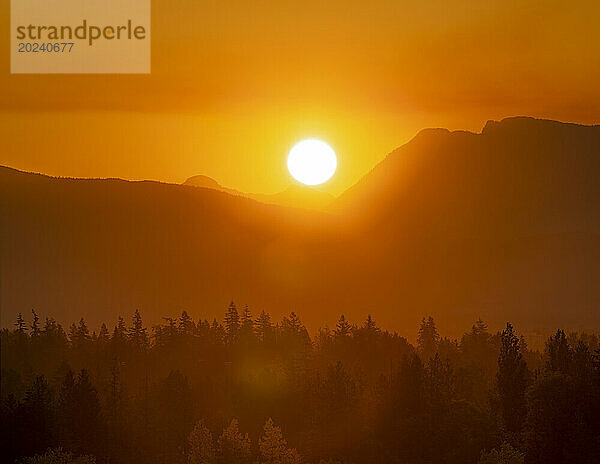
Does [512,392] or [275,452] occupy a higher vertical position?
[512,392]

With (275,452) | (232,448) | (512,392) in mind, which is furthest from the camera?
(512,392)

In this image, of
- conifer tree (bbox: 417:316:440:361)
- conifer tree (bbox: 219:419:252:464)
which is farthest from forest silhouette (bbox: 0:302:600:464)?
conifer tree (bbox: 417:316:440:361)

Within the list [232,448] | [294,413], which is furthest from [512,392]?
[232,448]

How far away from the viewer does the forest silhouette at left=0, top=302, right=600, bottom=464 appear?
3115 inches

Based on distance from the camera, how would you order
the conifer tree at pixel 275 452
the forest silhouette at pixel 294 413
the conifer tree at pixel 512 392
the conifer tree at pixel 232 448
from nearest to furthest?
the conifer tree at pixel 232 448 → the conifer tree at pixel 275 452 → the forest silhouette at pixel 294 413 → the conifer tree at pixel 512 392

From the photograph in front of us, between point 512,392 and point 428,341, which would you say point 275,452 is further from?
point 428,341

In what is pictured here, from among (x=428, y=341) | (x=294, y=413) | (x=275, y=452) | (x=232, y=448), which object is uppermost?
(x=428, y=341)

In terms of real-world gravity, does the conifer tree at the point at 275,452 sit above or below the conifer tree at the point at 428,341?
below

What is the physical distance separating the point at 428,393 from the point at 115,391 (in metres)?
37.9

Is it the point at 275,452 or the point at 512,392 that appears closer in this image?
the point at 275,452

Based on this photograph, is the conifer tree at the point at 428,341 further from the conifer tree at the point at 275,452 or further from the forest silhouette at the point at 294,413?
the conifer tree at the point at 275,452

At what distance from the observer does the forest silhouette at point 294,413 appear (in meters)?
79.1

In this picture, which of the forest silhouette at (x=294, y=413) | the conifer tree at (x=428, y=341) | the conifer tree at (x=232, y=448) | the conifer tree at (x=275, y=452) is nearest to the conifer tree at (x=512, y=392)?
the forest silhouette at (x=294, y=413)

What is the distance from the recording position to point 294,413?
319ft
